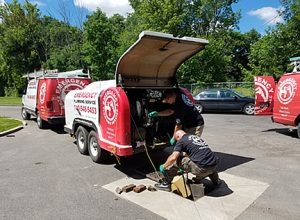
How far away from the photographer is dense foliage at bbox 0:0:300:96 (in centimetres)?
2495

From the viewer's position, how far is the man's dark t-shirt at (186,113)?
23.2ft

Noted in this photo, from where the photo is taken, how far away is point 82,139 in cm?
841

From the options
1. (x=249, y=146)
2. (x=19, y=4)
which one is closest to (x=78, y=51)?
(x=19, y=4)

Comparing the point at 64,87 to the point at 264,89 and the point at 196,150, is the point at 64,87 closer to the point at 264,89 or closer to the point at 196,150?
the point at 264,89

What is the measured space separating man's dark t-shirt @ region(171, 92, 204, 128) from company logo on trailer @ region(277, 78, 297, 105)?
15.9ft

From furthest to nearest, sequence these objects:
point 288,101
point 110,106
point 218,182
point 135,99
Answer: point 288,101 < point 135,99 < point 110,106 < point 218,182

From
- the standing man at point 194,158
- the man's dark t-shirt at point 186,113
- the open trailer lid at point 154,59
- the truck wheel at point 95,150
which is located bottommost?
the truck wheel at point 95,150

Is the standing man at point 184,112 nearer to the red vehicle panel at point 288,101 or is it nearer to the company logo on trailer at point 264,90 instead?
the red vehicle panel at point 288,101

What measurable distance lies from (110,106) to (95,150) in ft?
5.25

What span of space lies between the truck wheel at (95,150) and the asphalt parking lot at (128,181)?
17 centimetres

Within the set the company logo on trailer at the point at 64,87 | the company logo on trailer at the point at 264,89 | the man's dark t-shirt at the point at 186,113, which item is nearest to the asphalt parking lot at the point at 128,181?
the man's dark t-shirt at the point at 186,113

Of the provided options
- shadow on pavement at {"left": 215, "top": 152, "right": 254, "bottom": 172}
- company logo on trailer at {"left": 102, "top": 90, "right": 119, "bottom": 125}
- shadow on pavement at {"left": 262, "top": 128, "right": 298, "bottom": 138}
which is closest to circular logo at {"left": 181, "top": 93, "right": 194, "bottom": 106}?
shadow on pavement at {"left": 215, "top": 152, "right": 254, "bottom": 172}

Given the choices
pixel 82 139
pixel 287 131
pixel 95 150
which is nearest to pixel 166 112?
pixel 95 150

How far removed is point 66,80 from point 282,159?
7.88 m
